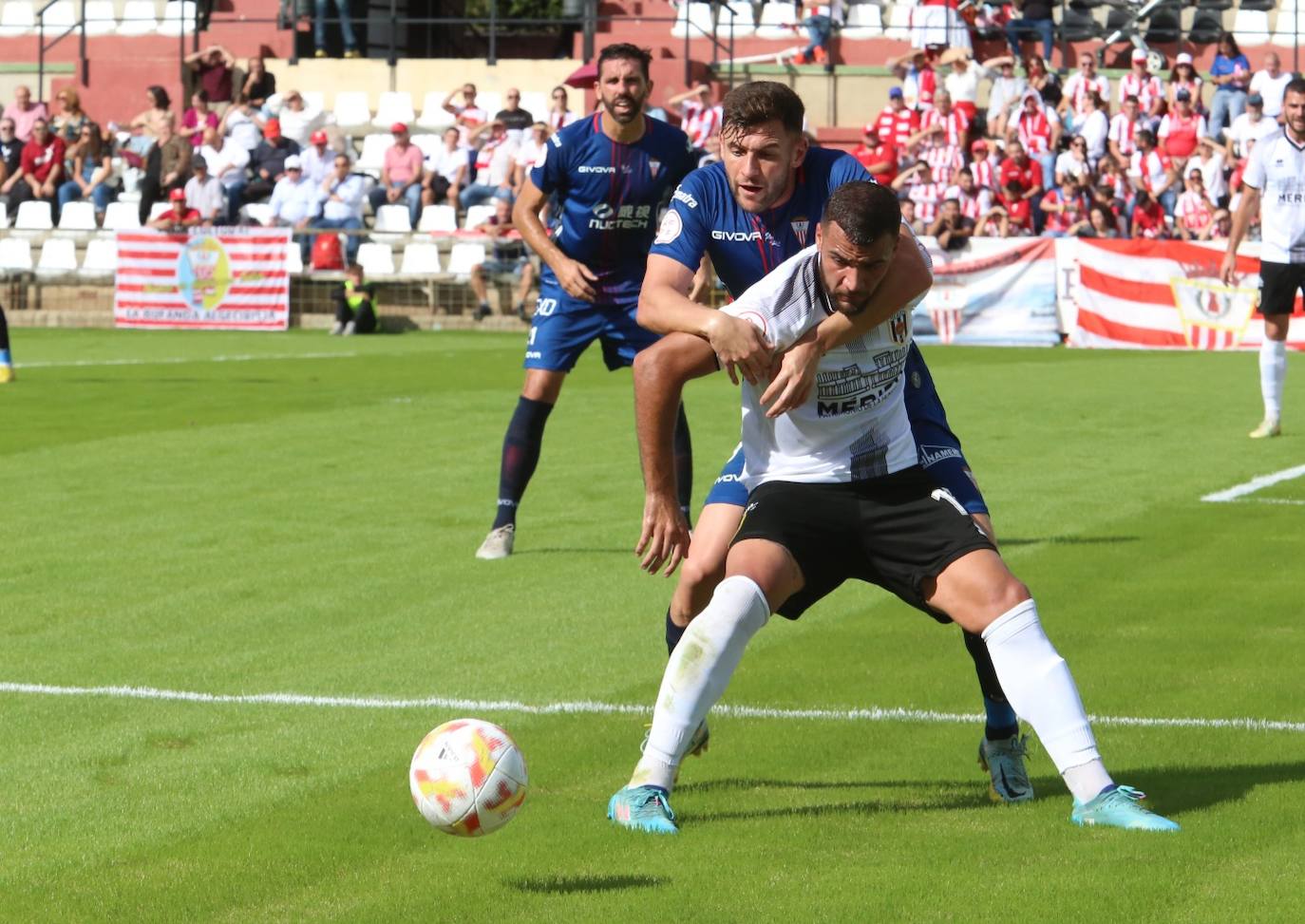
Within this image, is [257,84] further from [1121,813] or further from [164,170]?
[1121,813]

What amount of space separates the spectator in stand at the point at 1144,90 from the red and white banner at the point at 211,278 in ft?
39.8

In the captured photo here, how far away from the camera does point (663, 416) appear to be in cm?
515

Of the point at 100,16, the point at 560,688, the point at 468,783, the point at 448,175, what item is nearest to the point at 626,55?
the point at 560,688

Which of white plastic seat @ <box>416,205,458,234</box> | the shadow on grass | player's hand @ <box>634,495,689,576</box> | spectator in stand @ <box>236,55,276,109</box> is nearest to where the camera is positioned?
the shadow on grass

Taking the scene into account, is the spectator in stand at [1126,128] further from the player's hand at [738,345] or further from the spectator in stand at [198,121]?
the player's hand at [738,345]

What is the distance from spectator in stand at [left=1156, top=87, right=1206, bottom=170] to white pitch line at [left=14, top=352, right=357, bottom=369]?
1191cm

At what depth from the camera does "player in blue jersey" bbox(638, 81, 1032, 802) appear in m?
5.26

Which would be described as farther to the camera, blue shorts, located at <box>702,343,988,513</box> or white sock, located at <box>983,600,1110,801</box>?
blue shorts, located at <box>702,343,988,513</box>

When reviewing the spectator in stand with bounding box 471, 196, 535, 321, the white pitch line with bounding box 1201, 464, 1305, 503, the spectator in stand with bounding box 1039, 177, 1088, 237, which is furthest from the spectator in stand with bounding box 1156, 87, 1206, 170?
the white pitch line with bounding box 1201, 464, 1305, 503

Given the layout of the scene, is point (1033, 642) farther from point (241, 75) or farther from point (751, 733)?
point (241, 75)

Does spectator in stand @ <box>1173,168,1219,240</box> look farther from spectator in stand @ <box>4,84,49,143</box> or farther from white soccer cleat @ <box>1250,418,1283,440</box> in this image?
spectator in stand @ <box>4,84,49,143</box>

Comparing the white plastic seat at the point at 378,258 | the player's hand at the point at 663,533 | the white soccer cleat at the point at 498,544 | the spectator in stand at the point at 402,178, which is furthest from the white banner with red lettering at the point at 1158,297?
the player's hand at the point at 663,533

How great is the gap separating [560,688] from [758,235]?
1.93 m

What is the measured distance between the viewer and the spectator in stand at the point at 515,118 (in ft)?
103
